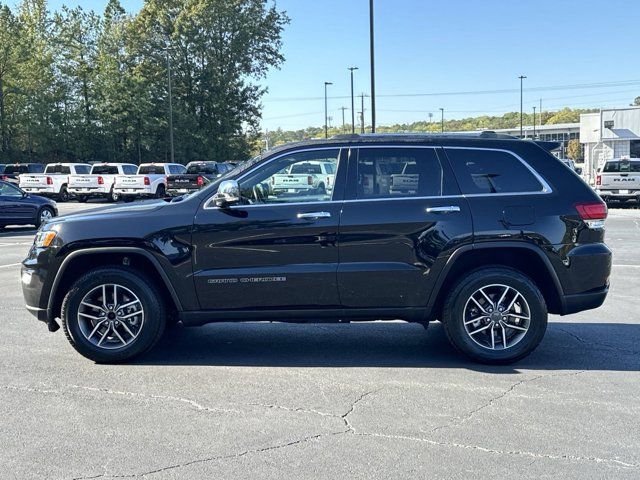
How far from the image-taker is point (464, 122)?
11600 cm

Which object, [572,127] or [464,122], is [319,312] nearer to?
[572,127]

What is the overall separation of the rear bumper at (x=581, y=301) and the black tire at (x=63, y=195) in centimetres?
3116

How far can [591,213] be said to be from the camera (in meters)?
5.58

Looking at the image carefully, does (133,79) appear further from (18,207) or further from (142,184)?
(18,207)

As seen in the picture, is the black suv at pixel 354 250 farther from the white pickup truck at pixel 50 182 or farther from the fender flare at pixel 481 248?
the white pickup truck at pixel 50 182

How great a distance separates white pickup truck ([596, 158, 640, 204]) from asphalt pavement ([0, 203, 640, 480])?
62.4 feet

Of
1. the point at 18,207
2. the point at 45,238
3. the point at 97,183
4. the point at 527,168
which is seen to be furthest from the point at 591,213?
the point at 97,183

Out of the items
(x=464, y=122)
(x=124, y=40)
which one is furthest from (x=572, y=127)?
(x=124, y=40)

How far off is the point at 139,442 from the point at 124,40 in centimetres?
4931

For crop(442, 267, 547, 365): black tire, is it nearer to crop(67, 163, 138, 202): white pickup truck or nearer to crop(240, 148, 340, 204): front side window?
crop(240, 148, 340, 204): front side window

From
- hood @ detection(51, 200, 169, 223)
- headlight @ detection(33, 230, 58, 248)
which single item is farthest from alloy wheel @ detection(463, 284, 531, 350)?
headlight @ detection(33, 230, 58, 248)

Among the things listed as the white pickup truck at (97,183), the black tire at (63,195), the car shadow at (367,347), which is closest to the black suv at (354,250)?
the car shadow at (367,347)

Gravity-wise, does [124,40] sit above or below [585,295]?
above

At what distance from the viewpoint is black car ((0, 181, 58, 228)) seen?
17.8m
